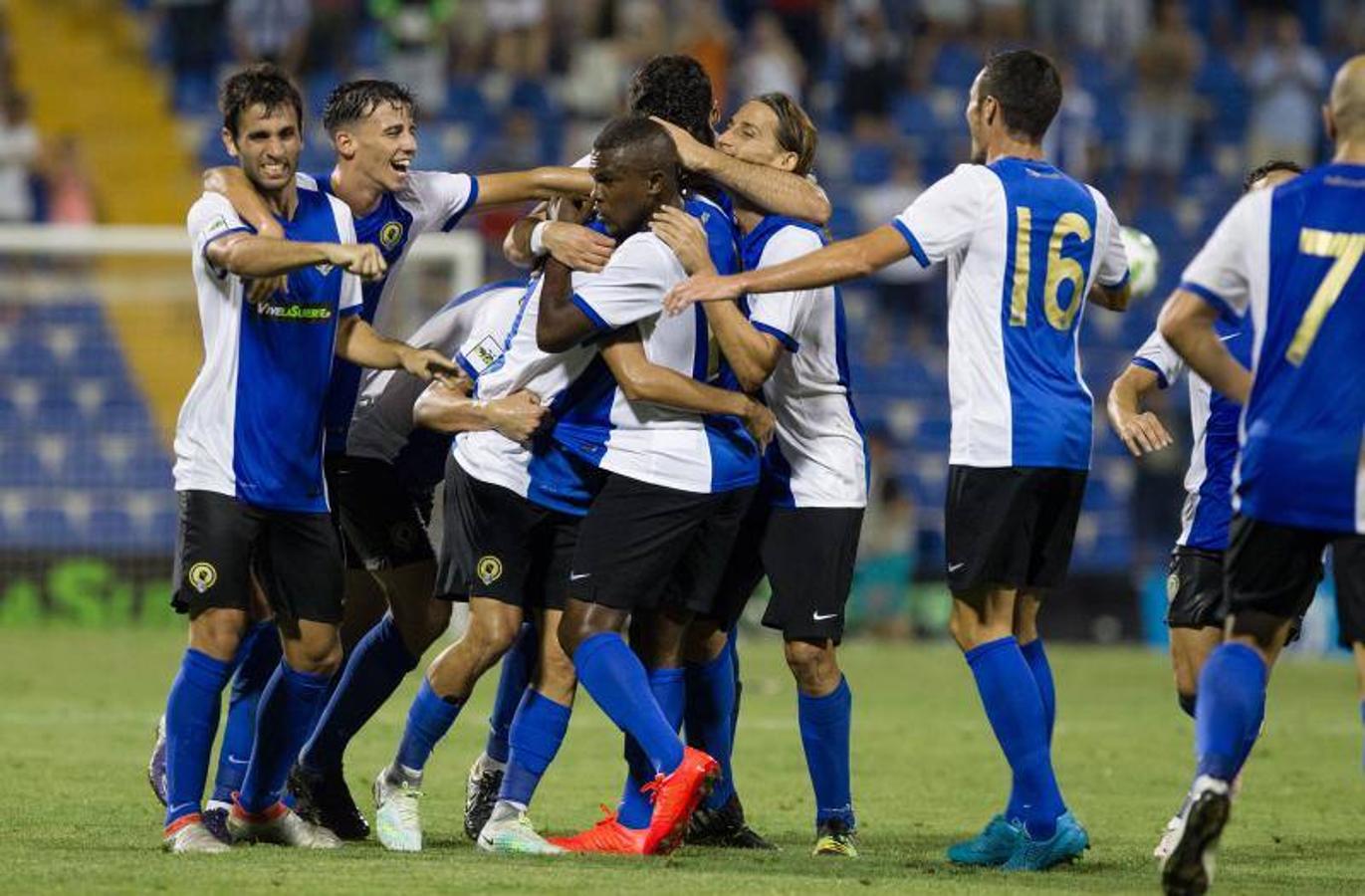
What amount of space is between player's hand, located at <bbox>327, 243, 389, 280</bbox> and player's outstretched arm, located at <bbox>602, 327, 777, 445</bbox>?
2.89 ft

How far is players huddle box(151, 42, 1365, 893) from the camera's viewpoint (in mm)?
6586

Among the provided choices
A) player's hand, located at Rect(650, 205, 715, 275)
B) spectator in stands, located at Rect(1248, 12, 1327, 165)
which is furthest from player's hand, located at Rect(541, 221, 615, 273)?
spectator in stands, located at Rect(1248, 12, 1327, 165)

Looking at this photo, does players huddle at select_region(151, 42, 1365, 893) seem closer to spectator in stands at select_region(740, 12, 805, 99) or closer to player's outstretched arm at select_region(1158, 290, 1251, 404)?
player's outstretched arm at select_region(1158, 290, 1251, 404)

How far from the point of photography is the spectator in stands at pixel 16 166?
63.2ft

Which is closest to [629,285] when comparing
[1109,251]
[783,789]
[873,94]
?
[1109,251]

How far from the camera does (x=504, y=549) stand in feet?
22.8

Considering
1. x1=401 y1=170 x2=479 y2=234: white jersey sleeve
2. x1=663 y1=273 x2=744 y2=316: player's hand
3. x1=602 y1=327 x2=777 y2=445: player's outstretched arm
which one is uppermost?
x1=401 y1=170 x2=479 y2=234: white jersey sleeve

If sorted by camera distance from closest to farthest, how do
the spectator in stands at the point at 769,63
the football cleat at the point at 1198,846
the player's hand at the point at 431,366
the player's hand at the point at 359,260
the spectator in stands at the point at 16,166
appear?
the football cleat at the point at 1198,846
the player's hand at the point at 359,260
the player's hand at the point at 431,366
the spectator in stands at the point at 16,166
the spectator in stands at the point at 769,63

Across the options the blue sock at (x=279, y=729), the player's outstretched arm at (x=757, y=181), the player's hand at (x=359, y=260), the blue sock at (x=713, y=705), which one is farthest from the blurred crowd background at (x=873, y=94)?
the player's hand at (x=359, y=260)

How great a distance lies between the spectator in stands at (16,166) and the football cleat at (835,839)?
1394 cm

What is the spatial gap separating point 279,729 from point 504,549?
89 cm

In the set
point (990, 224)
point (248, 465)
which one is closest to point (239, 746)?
point (248, 465)

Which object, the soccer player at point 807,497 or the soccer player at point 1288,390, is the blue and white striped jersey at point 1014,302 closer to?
the soccer player at point 807,497

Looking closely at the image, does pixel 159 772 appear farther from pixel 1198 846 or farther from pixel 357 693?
pixel 1198 846
